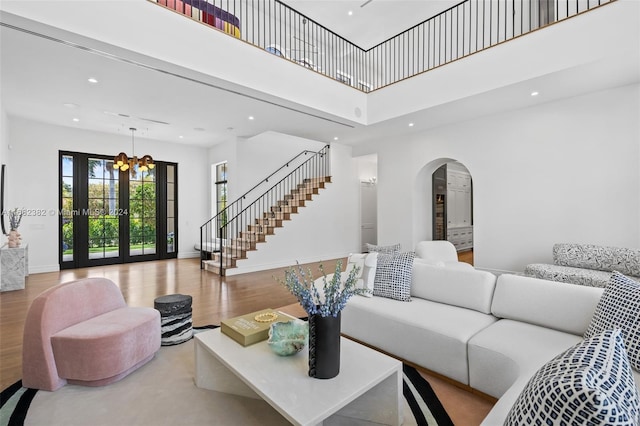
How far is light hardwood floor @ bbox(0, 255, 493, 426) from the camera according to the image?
7.27 feet

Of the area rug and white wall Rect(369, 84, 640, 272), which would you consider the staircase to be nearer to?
white wall Rect(369, 84, 640, 272)

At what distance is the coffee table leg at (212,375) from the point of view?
2266mm

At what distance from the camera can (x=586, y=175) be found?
195 inches

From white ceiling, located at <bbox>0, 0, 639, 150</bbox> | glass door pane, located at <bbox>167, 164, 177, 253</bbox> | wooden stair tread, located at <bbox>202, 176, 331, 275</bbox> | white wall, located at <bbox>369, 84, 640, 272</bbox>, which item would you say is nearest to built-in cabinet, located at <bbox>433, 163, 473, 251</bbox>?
white wall, located at <bbox>369, 84, 640, 272</bbox>

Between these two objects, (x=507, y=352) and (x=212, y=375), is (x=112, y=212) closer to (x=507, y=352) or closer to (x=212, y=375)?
(x=212, y=375)

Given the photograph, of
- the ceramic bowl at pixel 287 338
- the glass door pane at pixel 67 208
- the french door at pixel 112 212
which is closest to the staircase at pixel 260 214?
the french door at pixel 112 212

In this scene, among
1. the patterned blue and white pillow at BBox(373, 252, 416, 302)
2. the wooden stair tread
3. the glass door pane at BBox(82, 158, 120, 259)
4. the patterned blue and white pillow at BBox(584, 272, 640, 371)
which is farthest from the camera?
the glass door pane at BBox(82, 158, 120, 259)

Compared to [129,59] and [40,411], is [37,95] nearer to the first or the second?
[129,59]

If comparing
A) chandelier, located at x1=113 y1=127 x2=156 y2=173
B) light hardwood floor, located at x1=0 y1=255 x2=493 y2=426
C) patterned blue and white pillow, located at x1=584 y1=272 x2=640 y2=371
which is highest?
chandelier, located at x1=113 y1=127 x2=156 y2=173

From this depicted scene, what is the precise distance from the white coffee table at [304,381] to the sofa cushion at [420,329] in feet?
2.09

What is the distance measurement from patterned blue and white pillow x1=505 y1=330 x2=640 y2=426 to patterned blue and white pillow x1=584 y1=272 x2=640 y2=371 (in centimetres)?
97

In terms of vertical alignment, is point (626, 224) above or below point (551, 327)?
above

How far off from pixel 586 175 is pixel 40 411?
6992mm

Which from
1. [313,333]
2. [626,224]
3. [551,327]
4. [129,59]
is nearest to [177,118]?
[129,59]
